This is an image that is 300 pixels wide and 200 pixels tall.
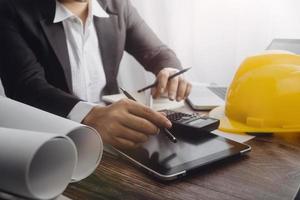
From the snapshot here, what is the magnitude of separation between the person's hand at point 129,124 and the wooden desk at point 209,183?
31 millimetres

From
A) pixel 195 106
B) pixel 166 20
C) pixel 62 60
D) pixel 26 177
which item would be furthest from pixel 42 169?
pixel 166 20

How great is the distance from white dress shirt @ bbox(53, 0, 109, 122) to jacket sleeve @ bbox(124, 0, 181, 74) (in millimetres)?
148

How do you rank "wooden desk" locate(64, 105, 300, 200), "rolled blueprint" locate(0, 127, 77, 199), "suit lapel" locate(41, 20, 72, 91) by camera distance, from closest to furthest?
"rolled blueprint" locate(0, 127, 77, 199), "wooden desk" locate(64, 105, 300, 200), "suit lapel" locate(41, 20, 72, 91)

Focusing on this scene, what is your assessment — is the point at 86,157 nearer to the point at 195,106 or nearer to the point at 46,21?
the point at 195,106

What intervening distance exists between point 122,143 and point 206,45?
34.8 inches

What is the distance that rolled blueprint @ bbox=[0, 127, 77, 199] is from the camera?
293mm

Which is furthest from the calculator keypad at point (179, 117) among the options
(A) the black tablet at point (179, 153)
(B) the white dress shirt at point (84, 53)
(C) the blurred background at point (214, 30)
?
(C) the blurred background at point (214, 30)

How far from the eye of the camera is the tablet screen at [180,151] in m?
0.46

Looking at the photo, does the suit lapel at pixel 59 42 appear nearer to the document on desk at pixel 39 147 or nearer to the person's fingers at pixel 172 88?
the person's fingers at pixel 172 88

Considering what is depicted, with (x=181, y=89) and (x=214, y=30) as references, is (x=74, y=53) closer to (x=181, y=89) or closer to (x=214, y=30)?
(x=181, y=89)

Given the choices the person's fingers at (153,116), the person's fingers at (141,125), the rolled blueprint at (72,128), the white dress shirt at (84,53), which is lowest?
the white dress shirt at (84,53)

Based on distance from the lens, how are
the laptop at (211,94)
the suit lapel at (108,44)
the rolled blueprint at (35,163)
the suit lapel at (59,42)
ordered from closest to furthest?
1. the rolled blueprint at (35,163)
2. the laptop at (211,94)
3. the suit lapel at (59,42)
4. the suit lapel at (108,44)

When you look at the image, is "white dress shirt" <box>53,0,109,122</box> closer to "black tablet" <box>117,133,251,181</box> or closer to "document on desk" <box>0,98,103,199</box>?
"black tablet" <box>117,133,251,181</box>

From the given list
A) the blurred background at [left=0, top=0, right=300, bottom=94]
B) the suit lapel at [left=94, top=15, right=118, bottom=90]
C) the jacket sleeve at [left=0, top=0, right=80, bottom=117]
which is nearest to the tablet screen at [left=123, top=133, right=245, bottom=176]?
the jacket sleeve at [left=0, top=0, right=80, bottom=117]
